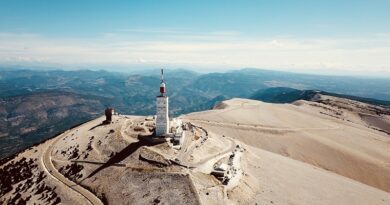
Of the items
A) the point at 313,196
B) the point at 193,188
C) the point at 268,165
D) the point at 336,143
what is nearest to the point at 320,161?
the point at 336,143

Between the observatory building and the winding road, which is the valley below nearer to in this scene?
the winding road

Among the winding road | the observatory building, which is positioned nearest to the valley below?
the winding road

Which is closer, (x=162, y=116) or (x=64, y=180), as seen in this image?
(x=64, y=180)

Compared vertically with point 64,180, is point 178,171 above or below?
above

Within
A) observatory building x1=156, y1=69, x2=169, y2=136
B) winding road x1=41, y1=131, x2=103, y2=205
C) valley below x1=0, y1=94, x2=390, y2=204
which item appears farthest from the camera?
observatory building x1=156, y1=69, x2=169, y2=136

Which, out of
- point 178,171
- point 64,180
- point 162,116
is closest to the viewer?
point 178,171

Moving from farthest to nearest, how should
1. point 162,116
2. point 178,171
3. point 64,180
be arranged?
point 162,116 < point 64,180 < point 178,171

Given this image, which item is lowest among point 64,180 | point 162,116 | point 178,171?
point 64,180

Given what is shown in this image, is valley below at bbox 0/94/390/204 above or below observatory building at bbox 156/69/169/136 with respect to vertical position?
below

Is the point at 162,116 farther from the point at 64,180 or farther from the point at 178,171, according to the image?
the point at 64,180

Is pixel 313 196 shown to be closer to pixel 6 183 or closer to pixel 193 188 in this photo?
pixel 193 188

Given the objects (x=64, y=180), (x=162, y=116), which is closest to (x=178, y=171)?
(x=162, y=116)
